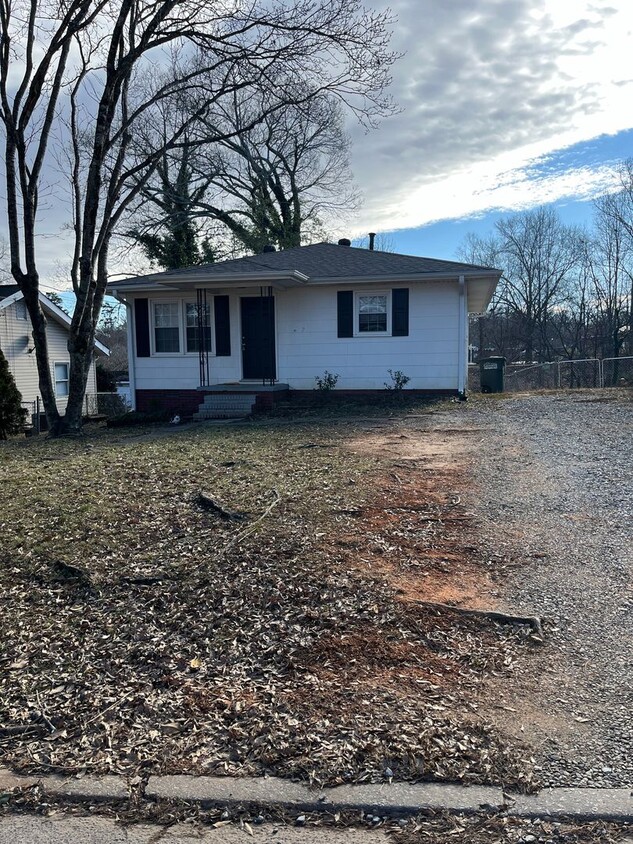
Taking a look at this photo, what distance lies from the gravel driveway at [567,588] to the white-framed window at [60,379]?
20968 mm

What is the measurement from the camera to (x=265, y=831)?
2076mm

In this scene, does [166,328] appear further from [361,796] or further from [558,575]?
[361,796]

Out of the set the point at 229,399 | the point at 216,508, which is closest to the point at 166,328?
the point at 229,399

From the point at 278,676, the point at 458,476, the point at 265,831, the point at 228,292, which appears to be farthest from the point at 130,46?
the point at 265,831

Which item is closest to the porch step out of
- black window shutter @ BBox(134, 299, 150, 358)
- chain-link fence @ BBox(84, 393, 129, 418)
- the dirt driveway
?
black window shutter @ BBox(134, 299, 150, 358)

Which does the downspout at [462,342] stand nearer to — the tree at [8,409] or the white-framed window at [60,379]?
the tree at [8,409]

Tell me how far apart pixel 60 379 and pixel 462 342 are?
696 inches

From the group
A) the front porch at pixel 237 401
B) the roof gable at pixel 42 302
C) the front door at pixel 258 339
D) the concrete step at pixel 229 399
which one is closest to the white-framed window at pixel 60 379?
the roof gable at pixel 42 302

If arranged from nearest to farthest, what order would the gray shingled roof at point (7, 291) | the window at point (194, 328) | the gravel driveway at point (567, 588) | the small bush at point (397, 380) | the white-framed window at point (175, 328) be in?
the gravel driveway at point (567, 588), the small bush at point (397, 380), the window at point (194, 328), the white-framed window at point (175, 328), the gray shingled roof at point (7, 291)

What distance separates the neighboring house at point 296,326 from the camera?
13.9 metres

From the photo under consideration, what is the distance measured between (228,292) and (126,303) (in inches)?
103

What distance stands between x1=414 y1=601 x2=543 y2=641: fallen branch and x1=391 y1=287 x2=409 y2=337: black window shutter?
11.3 meters

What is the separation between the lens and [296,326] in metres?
14.6

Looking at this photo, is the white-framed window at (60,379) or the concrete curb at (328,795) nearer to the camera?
the concrete curb at (328,795)
